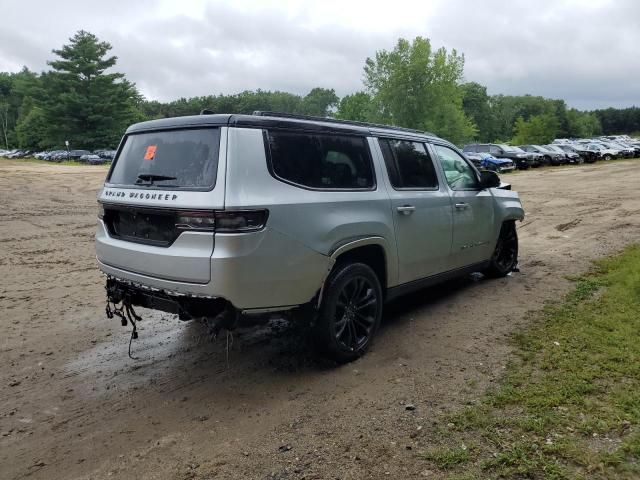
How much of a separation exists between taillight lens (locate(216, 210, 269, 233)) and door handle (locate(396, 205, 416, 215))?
1.68m

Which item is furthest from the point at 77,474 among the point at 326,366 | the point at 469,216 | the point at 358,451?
the point at 469,216

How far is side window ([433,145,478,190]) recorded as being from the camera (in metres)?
5.49

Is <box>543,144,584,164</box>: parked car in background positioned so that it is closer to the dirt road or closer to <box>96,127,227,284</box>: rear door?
the dirt road

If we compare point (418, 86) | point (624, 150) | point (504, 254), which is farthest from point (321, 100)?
point (504, 254)

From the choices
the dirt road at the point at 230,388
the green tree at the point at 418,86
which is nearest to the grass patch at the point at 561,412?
the dirt road at the point at 230,388

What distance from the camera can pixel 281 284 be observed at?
3549 millimetres

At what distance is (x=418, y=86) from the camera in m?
50.5

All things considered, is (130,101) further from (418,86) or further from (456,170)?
(456,170)

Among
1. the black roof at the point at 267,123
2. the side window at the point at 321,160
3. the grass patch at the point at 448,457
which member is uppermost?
the black roof at the point at 267,123

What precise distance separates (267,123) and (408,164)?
1.79 meters

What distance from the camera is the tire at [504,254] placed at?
6621 mm

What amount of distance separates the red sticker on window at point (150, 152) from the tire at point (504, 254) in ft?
14.3

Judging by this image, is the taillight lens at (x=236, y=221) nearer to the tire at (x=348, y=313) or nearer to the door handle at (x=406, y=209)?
the tire at (x=348, y=313)

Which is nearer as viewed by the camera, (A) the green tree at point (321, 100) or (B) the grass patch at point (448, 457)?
(B) the grass patch at point (448, 457)
